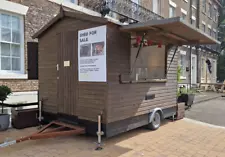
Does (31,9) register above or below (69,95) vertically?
above

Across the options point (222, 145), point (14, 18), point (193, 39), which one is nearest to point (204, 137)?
point (222, 145)

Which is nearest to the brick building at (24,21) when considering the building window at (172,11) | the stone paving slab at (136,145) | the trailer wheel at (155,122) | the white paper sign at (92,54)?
the white paper sign at (92,54)

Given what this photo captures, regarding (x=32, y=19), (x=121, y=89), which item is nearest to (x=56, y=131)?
(x=121, y=89)

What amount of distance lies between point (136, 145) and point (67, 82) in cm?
227

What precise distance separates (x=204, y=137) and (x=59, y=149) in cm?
358

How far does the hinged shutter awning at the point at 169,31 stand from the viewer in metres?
4.37

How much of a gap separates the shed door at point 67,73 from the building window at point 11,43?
3131mm

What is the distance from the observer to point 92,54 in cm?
498

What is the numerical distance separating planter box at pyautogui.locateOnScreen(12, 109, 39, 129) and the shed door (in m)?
0.99

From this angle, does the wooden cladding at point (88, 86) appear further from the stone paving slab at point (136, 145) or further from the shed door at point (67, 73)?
the stone paving slab at point (136, 145)

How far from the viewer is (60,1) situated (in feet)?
30.5

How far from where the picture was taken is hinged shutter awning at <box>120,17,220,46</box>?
4.37 m

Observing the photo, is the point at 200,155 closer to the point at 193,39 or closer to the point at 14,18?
the point at 193,39

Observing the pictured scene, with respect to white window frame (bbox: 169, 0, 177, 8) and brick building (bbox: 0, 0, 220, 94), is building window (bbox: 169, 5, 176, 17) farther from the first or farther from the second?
brick building (bbox: 0, 0, 220, 94)
